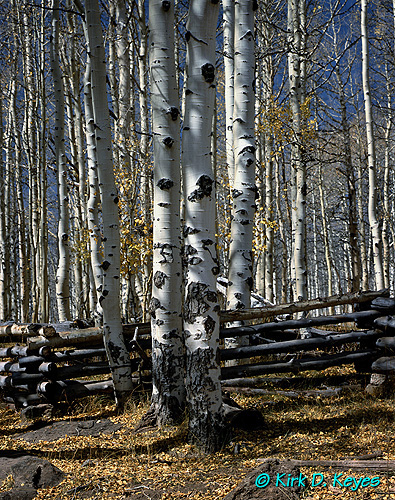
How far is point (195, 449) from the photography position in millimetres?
3656

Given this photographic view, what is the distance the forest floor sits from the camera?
3.10m

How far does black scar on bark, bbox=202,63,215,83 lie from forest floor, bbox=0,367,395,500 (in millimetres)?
3254

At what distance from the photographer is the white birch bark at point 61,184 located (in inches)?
353

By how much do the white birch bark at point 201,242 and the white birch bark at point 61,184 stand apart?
6.11 metres

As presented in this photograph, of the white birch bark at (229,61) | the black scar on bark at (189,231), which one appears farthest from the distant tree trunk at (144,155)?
the black scar on bark at (189,231)

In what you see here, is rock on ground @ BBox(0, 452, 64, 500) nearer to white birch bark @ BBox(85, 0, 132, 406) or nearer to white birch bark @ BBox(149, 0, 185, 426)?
white birch bark @ BBox(149, 0, 185, 426)

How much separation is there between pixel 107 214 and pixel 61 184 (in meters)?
5.07

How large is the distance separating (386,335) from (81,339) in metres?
4.03

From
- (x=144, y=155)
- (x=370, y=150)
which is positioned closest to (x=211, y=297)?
(x=144, y=155)

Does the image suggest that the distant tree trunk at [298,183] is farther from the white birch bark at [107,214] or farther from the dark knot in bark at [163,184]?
the dark knot in bark at [163,184]

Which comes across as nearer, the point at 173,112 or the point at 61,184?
the point at 173,112

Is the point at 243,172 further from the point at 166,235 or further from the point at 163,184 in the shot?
the point at 166,235

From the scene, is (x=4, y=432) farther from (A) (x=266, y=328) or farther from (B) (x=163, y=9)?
(B) (x=163, y=9)

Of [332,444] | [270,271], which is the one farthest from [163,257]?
[270,271]
